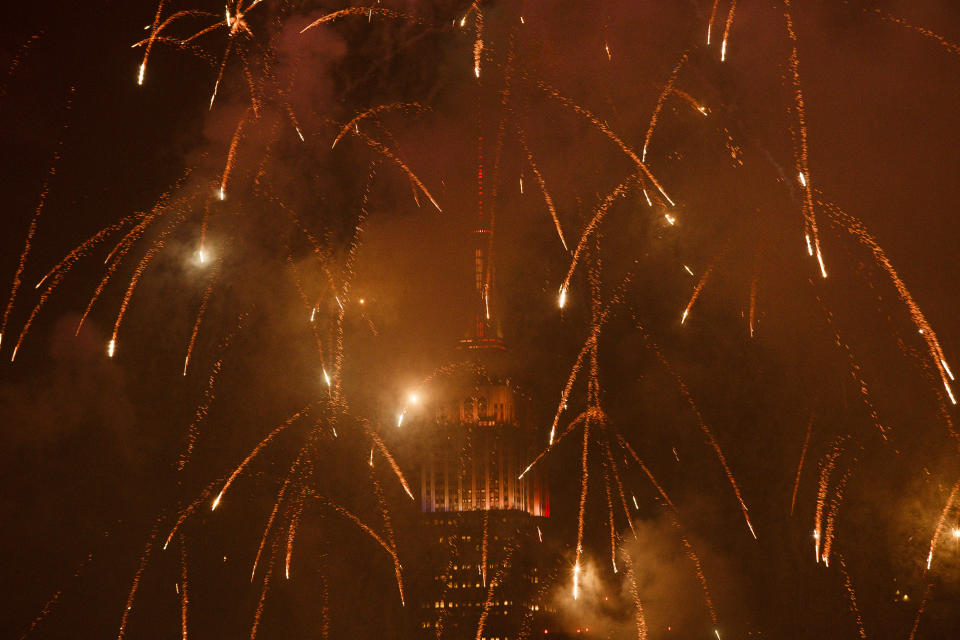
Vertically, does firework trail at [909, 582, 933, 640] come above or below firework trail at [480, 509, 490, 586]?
below

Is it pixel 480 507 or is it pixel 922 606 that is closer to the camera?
pixel 922 606

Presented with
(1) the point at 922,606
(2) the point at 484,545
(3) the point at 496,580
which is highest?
(2) the point at 484,545

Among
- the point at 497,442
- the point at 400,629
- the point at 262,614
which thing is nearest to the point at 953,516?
the point at 262,614

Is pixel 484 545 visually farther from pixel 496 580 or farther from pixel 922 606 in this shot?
pixel 922 606

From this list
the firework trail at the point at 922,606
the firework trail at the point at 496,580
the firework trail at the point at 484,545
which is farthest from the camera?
the firework trail at the point at 484,545

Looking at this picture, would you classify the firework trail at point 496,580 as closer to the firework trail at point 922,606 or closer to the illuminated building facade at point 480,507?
the illuminated building facade at point 480,507

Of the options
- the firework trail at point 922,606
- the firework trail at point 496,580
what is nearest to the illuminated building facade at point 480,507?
the firework trail at point 496,580

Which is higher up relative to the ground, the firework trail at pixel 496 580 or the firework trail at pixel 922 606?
the firework trail at pixel 496 580

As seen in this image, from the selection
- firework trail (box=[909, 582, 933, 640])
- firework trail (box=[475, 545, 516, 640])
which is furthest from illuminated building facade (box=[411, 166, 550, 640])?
firework trail (box=[909, 582, 933, 640])

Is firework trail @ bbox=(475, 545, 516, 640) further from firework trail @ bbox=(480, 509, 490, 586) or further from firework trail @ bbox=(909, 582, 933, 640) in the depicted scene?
firework trail @ bbox=(909, 582, 933, 640)

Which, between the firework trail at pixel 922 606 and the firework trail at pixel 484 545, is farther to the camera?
the firework trail at pixel 484 545

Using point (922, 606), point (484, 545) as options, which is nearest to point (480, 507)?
point (484, 545)
